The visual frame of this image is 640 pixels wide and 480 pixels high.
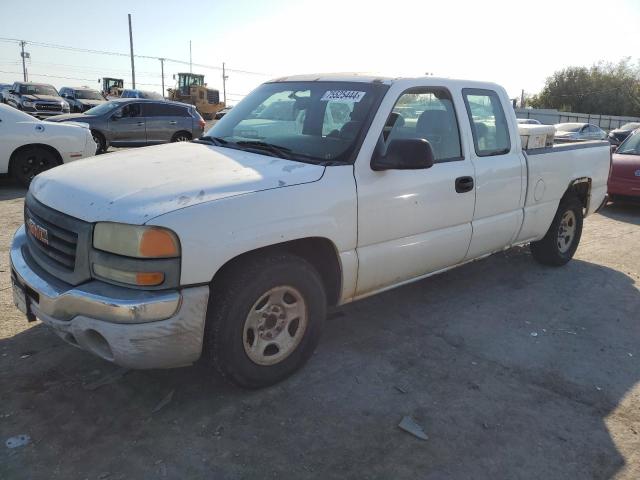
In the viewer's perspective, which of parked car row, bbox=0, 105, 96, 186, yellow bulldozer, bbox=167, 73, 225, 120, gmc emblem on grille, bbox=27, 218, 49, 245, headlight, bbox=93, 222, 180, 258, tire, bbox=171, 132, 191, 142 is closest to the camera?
headlight, bbox=93, 222, 180, 258

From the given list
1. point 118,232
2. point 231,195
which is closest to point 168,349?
point 118,232

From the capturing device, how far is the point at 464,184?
4.01m

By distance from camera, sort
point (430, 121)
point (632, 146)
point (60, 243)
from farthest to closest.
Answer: point (632, 146)
point (430, 121)
point (60, 243)

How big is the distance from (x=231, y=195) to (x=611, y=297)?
159 inches

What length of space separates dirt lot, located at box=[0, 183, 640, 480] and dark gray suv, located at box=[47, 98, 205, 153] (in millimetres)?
10942

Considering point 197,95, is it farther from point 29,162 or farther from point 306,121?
point 306,121

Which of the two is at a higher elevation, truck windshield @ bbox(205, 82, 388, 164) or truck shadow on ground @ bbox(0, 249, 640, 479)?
truck windshield @ bbox(205, 82, 388, 164)

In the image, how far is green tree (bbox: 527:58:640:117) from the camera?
59.1 metres

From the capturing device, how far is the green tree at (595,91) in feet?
194

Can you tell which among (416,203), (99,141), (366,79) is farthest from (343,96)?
(99,141)

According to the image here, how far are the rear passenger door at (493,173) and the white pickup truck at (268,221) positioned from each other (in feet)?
0.05

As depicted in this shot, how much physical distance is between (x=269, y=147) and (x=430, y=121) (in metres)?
1.29

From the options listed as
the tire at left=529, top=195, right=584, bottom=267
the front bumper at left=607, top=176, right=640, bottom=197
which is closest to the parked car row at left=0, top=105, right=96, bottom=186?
the tire at left=529, top=195, right=584, bottom=267

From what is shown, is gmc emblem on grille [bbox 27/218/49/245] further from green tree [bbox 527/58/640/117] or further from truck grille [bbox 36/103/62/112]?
green tree [bbox 527/58/640/117]
